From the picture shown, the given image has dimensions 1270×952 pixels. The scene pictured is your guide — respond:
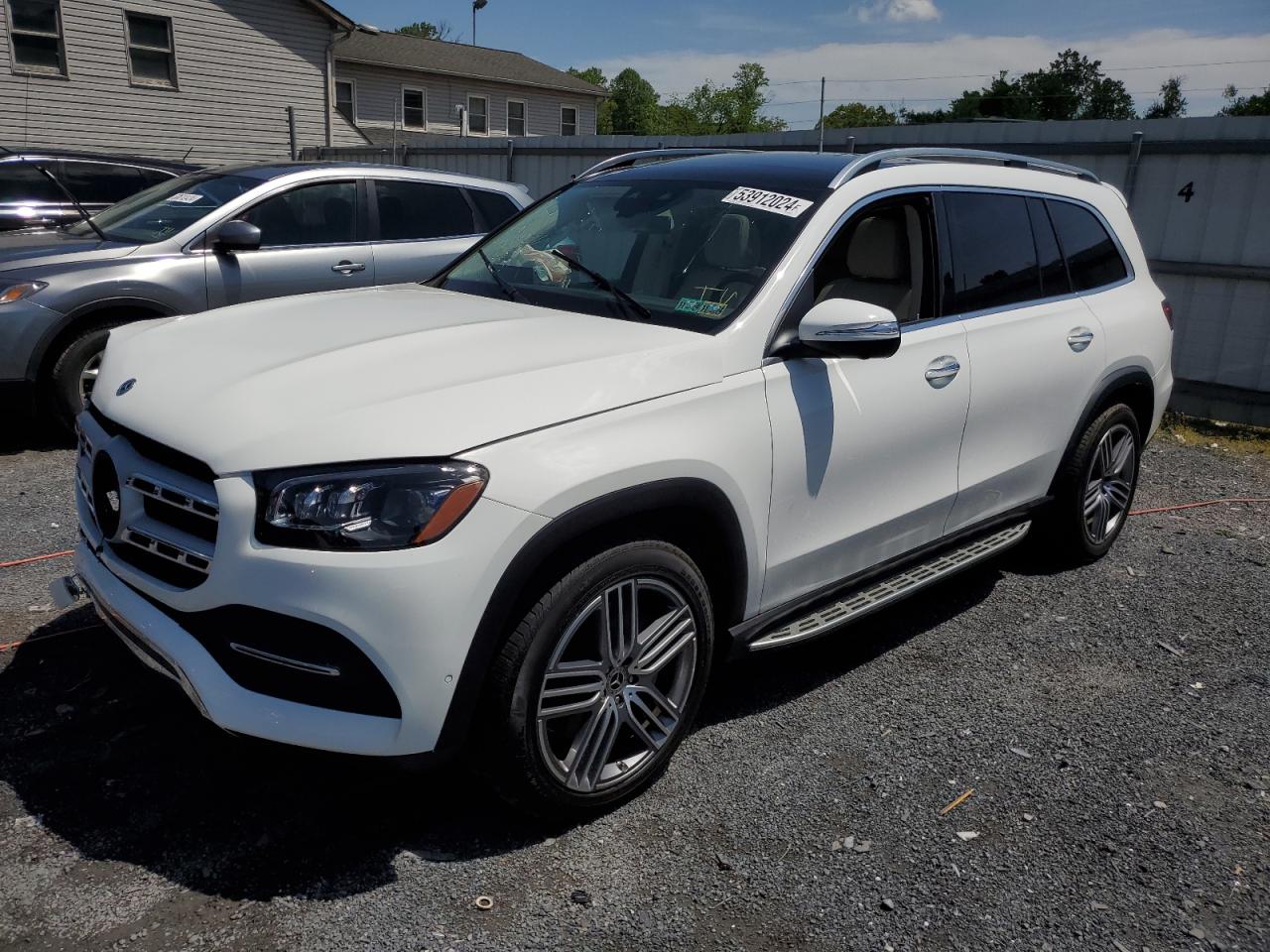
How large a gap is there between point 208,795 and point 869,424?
235 centimetres

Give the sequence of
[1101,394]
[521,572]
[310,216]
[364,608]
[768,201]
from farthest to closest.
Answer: [310,216], [1101,394], [768,201], [521,572], [364,608]

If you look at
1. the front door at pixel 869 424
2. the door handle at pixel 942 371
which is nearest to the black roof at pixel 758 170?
the front door at pixel 869 424

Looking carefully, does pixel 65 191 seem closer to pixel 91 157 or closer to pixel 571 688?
pixel 91 157

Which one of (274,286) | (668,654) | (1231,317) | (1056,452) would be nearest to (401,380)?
(668,654)

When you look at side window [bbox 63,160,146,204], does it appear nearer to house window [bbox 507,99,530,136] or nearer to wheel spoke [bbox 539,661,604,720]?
wheel spoke [bbox 539,661,604,720]

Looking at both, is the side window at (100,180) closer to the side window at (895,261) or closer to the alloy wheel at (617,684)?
the side window at (895,261)

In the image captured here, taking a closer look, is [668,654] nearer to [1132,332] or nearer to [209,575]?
[209,575]

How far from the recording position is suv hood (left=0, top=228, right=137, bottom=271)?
622 centimetres

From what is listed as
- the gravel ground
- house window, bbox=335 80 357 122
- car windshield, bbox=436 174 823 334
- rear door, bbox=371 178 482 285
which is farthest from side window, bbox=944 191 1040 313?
house window, bbox=335 80 357 122

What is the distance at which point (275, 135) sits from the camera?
851 inches

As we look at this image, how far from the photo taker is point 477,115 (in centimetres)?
3438

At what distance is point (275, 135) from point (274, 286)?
1655 cm

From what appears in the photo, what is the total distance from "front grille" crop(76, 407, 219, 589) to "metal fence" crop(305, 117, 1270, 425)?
8291 millimetres

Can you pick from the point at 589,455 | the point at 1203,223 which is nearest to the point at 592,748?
the point at 589,455
